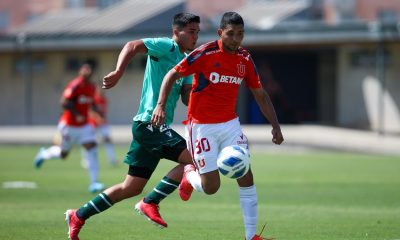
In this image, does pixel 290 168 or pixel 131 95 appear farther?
pixel 131 95

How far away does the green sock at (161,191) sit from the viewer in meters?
10.8

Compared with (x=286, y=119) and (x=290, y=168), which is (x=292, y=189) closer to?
(x=290, y=168)

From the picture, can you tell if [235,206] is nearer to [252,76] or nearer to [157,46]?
[157,46]

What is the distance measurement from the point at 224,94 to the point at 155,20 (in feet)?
144

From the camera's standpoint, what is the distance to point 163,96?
32.6 ft

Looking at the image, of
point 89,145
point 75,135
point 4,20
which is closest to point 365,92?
point 75,135

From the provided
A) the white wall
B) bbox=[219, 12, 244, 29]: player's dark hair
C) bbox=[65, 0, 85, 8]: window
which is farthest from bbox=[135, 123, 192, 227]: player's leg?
bbox=[65, 0, 85, 8]: window

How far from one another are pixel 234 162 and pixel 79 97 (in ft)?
35.2

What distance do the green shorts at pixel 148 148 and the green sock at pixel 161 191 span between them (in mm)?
237

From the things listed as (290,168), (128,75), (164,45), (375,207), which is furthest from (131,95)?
(164,45)

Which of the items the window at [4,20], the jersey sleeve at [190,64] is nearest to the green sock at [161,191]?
the jersey sleeve at [190,64]

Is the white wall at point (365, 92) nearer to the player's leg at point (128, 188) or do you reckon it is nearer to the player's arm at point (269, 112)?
the player's arm at point (269, 112)

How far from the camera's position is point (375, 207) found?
15734 millimetres

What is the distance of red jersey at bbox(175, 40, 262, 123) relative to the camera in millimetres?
10039
